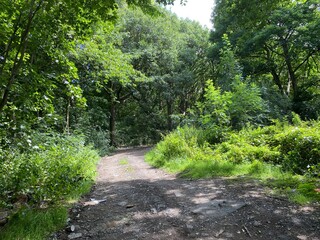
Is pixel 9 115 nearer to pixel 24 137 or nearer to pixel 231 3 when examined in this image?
pixel 24 137

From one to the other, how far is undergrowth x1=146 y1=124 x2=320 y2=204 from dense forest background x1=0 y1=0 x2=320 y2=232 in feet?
0.17

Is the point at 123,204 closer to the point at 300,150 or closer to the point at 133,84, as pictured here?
the point at 300,150

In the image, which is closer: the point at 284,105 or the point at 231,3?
the point at 231,3

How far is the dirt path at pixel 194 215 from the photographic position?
3.14m

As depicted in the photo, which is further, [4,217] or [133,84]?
[133,84]

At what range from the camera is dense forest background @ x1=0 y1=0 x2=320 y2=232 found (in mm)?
3721

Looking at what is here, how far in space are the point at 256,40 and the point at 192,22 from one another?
1446cm

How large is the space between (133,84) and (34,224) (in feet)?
35.5

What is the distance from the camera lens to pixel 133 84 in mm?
13648

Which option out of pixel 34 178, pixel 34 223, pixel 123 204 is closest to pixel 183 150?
pixel 123 204

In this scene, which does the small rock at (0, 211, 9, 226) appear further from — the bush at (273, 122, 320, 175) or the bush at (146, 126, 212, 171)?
the bush at (273, 122, 320, 175)

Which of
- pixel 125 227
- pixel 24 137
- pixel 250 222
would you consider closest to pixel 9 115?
pixel 24 137

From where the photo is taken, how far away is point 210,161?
7.24 meters

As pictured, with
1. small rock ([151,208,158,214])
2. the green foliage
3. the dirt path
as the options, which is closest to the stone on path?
the dirt path
